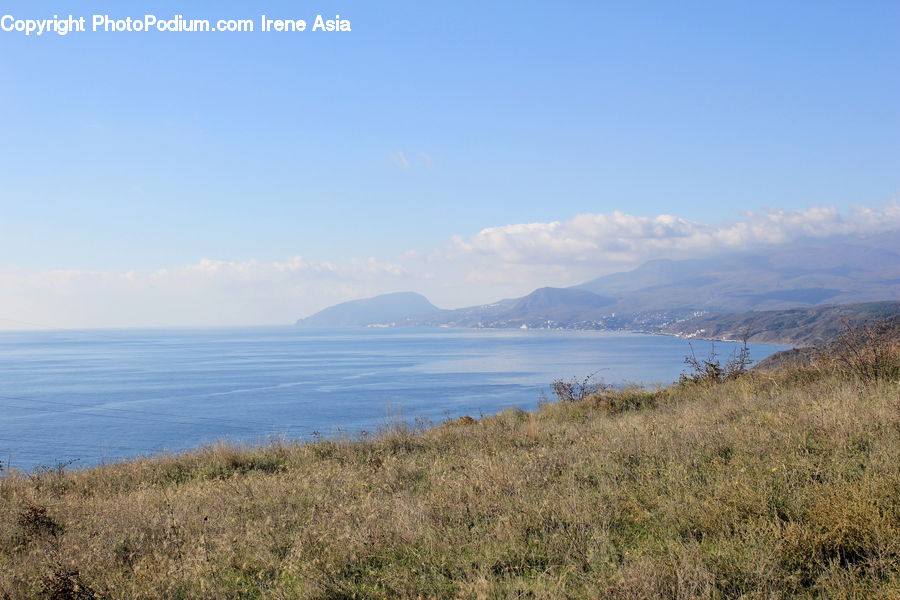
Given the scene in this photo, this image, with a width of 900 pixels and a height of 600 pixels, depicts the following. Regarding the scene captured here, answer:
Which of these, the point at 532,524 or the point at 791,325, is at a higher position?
the point at 532,524

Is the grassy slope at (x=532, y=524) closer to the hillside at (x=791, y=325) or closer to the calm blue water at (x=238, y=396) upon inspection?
the calm blue water at (x=238, y=396)

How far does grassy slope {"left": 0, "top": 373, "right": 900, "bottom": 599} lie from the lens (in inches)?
162

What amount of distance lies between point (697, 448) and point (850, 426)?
1663mm

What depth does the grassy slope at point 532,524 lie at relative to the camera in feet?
13.5

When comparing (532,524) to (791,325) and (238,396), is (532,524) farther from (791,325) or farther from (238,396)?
(791,325)

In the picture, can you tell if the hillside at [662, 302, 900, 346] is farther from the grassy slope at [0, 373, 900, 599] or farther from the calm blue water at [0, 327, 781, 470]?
the grassy slope at [0, 373, 900, 599]

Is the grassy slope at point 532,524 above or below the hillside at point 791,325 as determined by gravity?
above

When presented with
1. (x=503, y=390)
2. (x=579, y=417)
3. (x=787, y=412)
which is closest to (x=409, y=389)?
(x=503, y=390)

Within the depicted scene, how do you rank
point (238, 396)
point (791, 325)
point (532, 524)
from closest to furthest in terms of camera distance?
1. point (532, 524)
2. point (238, 396)
3. point (791, 325)

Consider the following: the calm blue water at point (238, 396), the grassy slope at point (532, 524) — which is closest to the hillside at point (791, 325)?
the calm blue water at point (238, 396)

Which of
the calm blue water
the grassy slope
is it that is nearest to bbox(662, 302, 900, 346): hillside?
the calm blue water

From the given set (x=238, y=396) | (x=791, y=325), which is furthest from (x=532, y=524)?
(x=791, y=325)

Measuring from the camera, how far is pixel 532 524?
5.18 metres

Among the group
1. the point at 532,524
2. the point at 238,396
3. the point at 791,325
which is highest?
the point at 532,524
